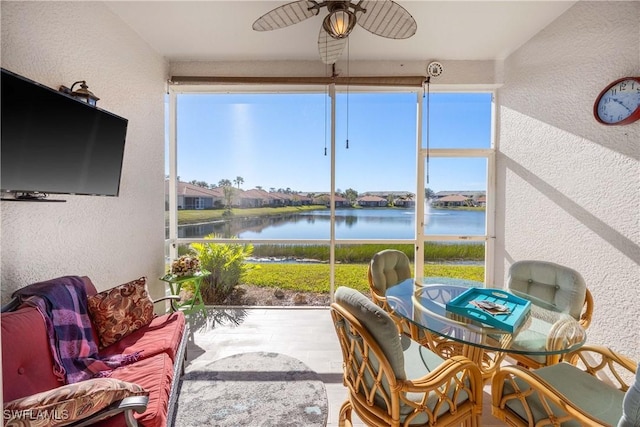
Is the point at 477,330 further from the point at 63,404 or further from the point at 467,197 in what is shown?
the point at 467,197

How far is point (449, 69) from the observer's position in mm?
3125

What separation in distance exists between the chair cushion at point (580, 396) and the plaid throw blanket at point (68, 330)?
7.48 feet

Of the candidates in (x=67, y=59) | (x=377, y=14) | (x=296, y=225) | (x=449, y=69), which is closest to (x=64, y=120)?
(x=67, y=59)

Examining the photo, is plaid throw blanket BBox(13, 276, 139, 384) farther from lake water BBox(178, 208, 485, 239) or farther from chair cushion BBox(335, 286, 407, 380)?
lake water BBox(178, 208, 485, 239)

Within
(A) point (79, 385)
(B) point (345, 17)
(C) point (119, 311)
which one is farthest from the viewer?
(C) point (119, 311)

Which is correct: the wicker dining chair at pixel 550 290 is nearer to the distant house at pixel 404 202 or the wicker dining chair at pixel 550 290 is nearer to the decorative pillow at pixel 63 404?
the distant house at pixel 404 202

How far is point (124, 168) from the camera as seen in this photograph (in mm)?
2490

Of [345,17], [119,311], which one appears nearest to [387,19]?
[345,17]

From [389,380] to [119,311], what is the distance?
1.93 m

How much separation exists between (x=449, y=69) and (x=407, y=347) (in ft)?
10.4

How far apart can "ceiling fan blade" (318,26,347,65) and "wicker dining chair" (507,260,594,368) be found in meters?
2.35

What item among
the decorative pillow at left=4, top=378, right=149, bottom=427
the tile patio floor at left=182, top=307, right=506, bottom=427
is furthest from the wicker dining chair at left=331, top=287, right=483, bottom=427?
the decorative pillow at left=4, top=378, right=149, bottom=427

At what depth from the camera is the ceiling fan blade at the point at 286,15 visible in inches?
67.6

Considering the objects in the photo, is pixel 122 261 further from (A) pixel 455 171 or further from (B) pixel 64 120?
(A) pixel 455 171
